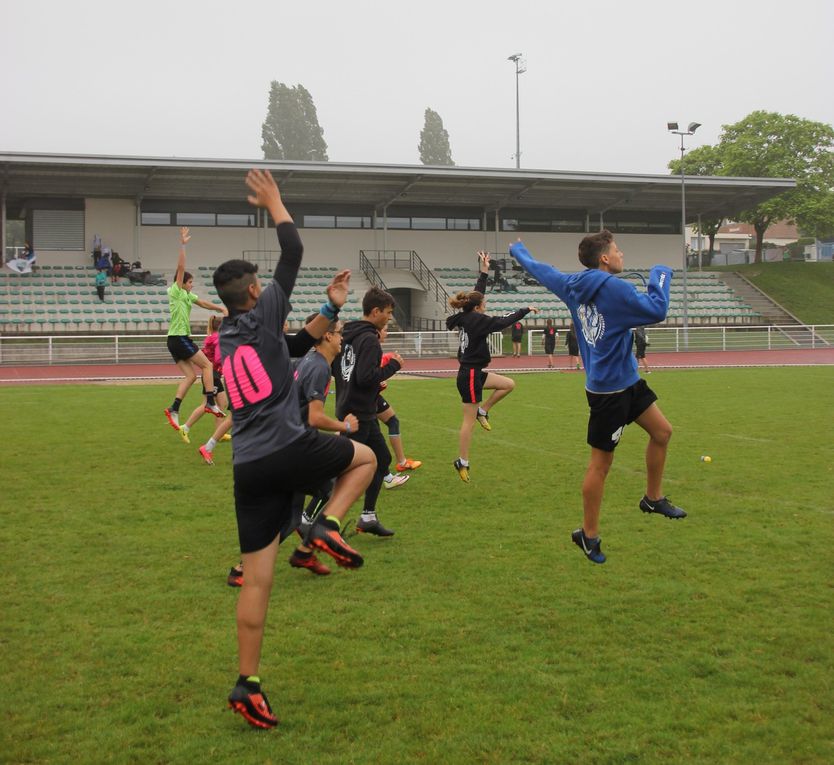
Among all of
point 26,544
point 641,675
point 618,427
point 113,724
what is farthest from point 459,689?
point 26,544

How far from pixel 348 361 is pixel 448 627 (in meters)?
2.76

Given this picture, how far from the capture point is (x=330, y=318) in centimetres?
472

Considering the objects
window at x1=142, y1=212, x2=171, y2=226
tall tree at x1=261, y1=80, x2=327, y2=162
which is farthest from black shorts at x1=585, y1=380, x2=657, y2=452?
tall tree at x1=261, y1=80, x2=327, y2=162

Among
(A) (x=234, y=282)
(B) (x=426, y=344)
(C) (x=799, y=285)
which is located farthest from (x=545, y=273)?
(C) (x=799, y=285)

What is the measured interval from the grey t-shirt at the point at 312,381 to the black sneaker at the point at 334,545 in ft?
7.00

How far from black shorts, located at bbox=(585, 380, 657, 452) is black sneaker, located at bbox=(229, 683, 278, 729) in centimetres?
296

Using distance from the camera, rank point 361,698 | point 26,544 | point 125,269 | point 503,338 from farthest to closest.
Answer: point 125,269, point 503,338, point 26,544, point 361,698

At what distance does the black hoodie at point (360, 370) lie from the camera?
716 cm

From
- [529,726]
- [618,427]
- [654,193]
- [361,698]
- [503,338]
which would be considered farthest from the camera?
[654,193]

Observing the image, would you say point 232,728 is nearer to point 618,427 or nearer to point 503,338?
point 618,427

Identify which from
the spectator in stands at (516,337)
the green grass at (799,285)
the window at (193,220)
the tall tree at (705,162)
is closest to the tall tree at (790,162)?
the tall tree at (705,162)

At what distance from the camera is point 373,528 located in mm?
7340

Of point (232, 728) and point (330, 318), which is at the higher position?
point (330, 318)

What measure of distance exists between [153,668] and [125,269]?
40109 mm
